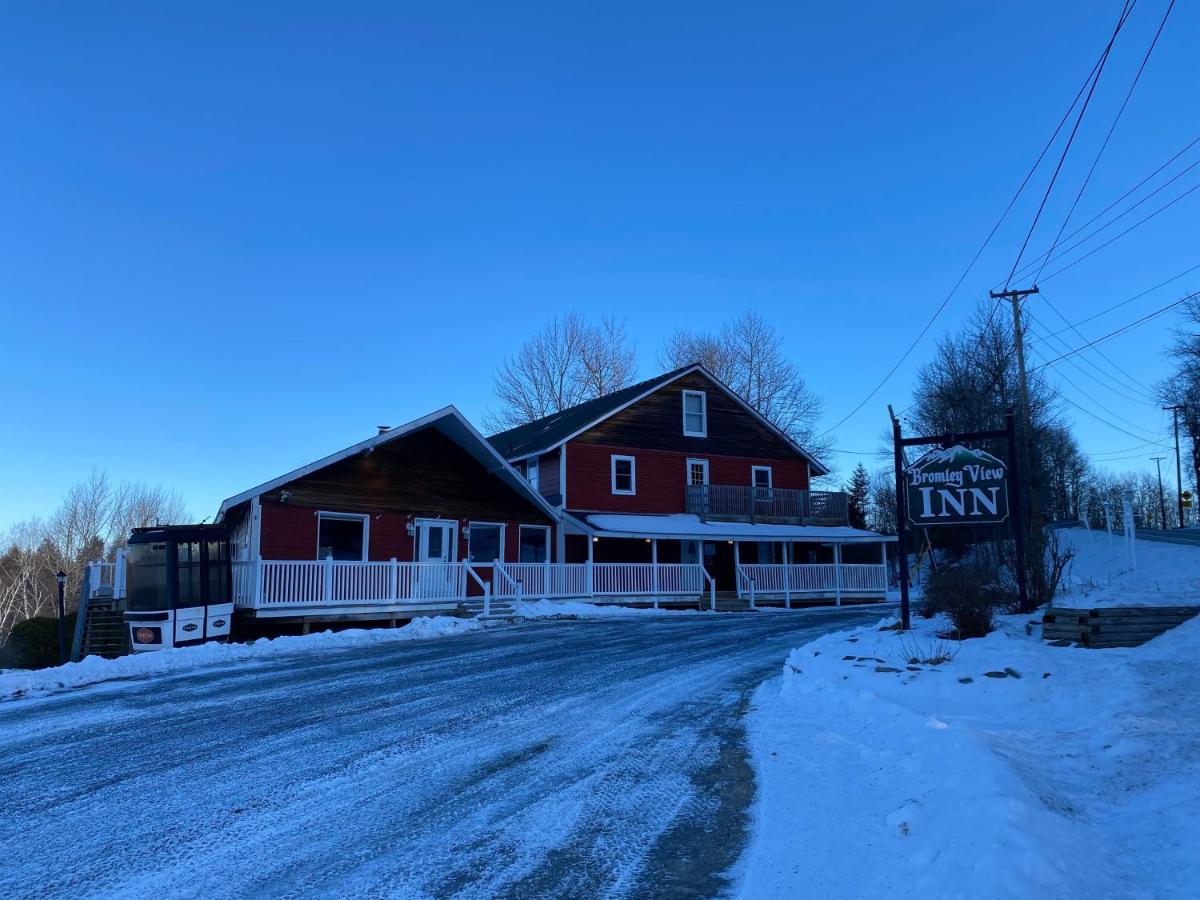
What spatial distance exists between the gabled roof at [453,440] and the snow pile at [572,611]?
3.68 meters

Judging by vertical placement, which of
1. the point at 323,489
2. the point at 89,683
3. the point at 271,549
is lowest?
the point at 89,683

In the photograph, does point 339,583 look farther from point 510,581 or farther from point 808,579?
point 808,579

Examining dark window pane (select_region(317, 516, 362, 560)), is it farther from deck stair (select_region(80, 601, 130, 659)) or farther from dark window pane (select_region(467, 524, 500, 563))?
deck stair (select_region(80, 601, 130, 659))

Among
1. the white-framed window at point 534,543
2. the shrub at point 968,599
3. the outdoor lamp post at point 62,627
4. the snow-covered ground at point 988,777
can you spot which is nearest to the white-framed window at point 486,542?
the white-framed window at point 534,543

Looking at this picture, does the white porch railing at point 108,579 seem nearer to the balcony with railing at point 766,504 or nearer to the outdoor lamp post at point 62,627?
the outdoor lamp post at point 62,627

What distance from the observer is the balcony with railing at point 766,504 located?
30750 millimetres

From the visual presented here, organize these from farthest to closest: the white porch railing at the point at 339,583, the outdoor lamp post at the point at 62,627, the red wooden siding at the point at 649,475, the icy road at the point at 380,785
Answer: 1. the red wooden siding at the point at 649,475
2. the outdoor lamp post at the point at 62,627
3. the white porch railing at the point at 339,583
4. the icy road at the point at 380,785

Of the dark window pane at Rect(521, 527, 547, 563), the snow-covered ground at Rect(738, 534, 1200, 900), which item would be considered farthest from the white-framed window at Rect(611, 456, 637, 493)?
the snow-covered ground at Rect(738, 534, 1200, 900)

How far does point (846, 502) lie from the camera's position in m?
33.2

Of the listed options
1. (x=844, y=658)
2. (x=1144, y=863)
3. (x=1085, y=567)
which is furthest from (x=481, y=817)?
(x=1085, y=567)

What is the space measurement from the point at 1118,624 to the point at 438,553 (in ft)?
58.7

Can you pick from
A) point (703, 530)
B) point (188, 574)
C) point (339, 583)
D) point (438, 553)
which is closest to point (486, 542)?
point (438, 553)

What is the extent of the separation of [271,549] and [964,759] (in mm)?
17875

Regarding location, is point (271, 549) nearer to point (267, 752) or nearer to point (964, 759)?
point (267, 752)
